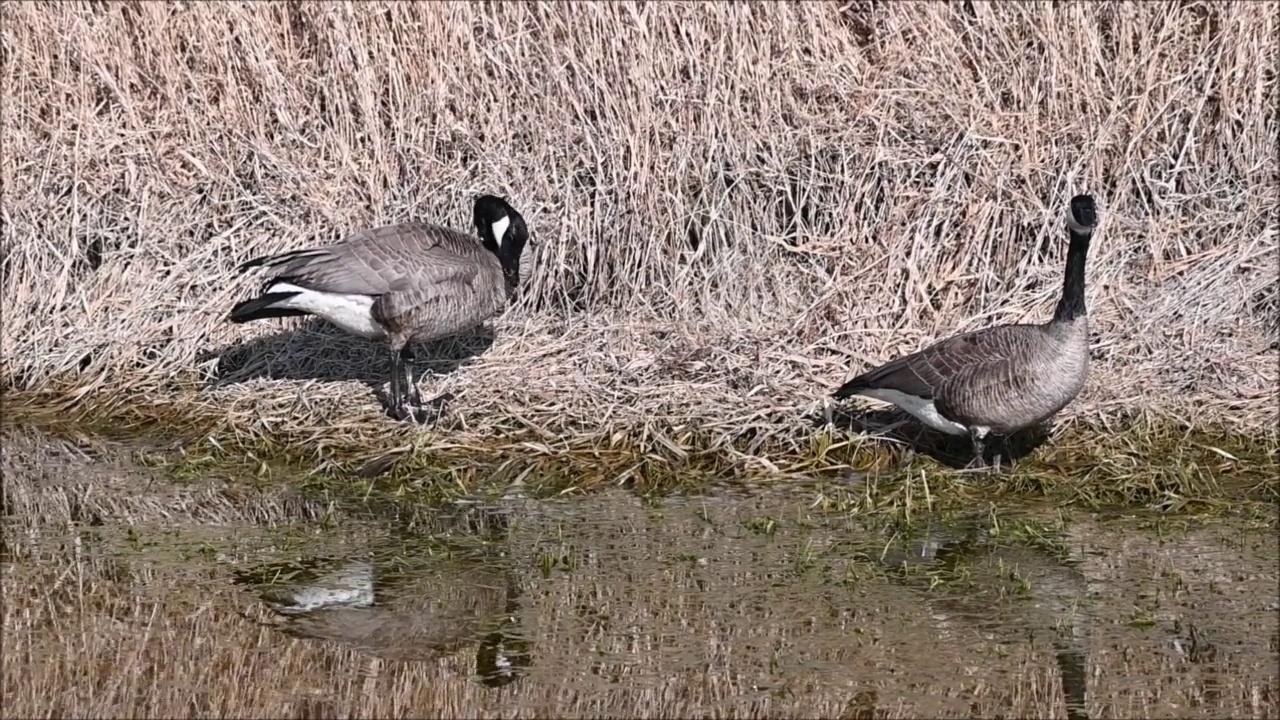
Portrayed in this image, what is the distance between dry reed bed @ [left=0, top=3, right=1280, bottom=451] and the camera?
8.43 m

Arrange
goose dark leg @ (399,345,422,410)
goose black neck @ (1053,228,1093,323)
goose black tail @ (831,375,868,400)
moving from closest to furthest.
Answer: goose black neck @ (1053,228,1093,323), goose black tail @ (831,375,868,400), goose dark leg @ (399,345,422,410)

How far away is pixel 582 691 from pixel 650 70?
5076 millimetres

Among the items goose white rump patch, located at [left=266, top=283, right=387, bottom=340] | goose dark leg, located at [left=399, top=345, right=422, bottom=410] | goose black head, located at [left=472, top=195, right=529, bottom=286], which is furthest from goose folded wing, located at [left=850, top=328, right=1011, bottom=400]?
goose white rump patch, located at [left=266, top=283, right=387, bottom=340]

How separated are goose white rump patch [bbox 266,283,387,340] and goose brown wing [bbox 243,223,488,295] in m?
0.04

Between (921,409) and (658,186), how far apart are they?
245 cm

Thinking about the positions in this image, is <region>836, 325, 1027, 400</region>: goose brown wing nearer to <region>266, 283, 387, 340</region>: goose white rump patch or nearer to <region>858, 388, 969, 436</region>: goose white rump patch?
<region>858, 388, 969, 436</region>: goose white rump patch

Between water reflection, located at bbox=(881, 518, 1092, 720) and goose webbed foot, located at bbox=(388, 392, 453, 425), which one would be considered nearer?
water reflection, located at bbox=(881, 518, 1092, 720)

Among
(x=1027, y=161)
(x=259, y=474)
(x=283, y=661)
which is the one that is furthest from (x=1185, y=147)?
(x=283, y=661)

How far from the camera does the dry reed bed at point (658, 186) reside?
8.43 m

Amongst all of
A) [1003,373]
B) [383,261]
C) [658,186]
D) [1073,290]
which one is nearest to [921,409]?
[1003,373]

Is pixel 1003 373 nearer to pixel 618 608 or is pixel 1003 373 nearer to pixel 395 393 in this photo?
pixel 618 608

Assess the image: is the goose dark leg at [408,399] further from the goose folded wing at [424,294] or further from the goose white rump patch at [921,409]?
the goose white rump patch at [921,409]

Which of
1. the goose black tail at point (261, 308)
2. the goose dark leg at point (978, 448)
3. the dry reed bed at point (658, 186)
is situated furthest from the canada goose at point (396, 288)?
the goose dark leg at point (978, 448)

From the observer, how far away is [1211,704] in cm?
479
